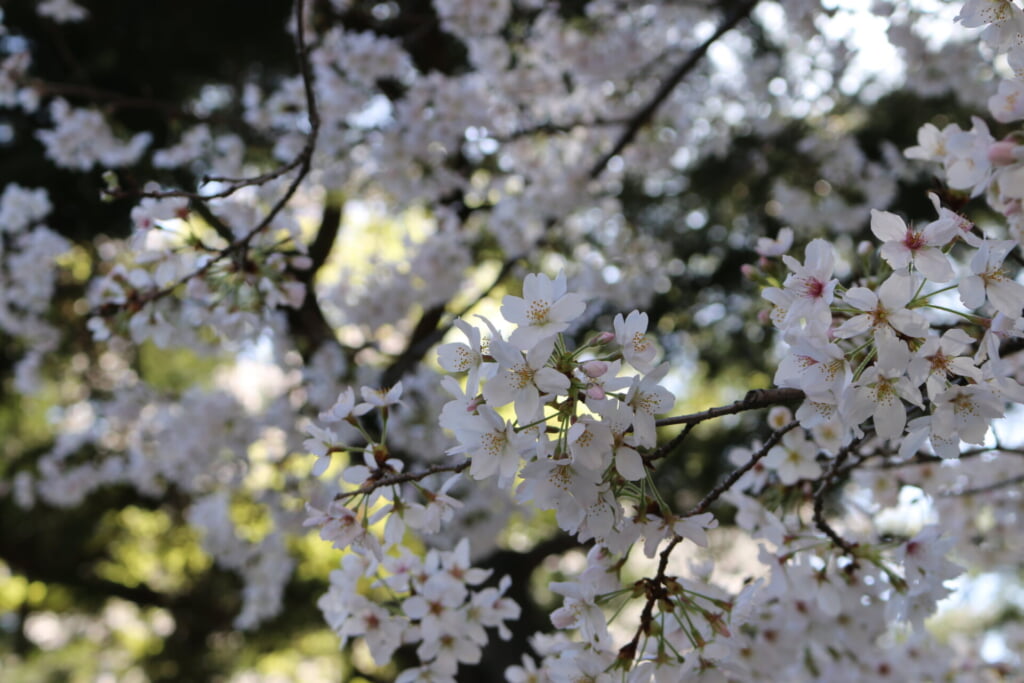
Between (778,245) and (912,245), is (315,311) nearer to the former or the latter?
(778,245)

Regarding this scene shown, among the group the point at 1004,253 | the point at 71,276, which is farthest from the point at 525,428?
the point at 71,276

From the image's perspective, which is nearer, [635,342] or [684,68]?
[635,342]

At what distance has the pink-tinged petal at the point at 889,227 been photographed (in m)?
1.12

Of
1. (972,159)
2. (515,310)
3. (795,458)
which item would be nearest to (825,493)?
(795,458)

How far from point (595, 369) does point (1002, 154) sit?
0.59 m

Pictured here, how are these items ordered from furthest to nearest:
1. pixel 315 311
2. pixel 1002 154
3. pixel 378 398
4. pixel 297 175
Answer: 1. pixel 315 311
2. pixel 297 175
3. pixel 378 398
4. pixel 1002 154

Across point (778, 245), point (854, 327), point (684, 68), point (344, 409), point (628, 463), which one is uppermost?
point (684, 68)

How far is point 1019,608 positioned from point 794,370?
10.3 metres

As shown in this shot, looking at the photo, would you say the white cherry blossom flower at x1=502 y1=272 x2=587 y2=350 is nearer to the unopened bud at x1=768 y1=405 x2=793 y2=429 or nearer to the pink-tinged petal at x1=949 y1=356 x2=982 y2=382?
the pink-tinged petal at x1=949 y1=356 x2=982 y2=382

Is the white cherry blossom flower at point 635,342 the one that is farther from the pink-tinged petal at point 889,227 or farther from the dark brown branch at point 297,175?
the dark brown branch at point 297,175

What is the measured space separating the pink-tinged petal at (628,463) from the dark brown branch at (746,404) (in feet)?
0.21

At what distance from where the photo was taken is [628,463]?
3.57 feet

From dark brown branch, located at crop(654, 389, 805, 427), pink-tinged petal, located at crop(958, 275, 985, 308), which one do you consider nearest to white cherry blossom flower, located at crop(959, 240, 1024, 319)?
pink-tinged petal, located at crop(958, 275, 985, 308)

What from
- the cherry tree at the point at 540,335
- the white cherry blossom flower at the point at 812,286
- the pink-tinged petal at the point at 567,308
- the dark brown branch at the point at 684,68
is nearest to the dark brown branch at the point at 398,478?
the cherry tree at the point at 540,335
